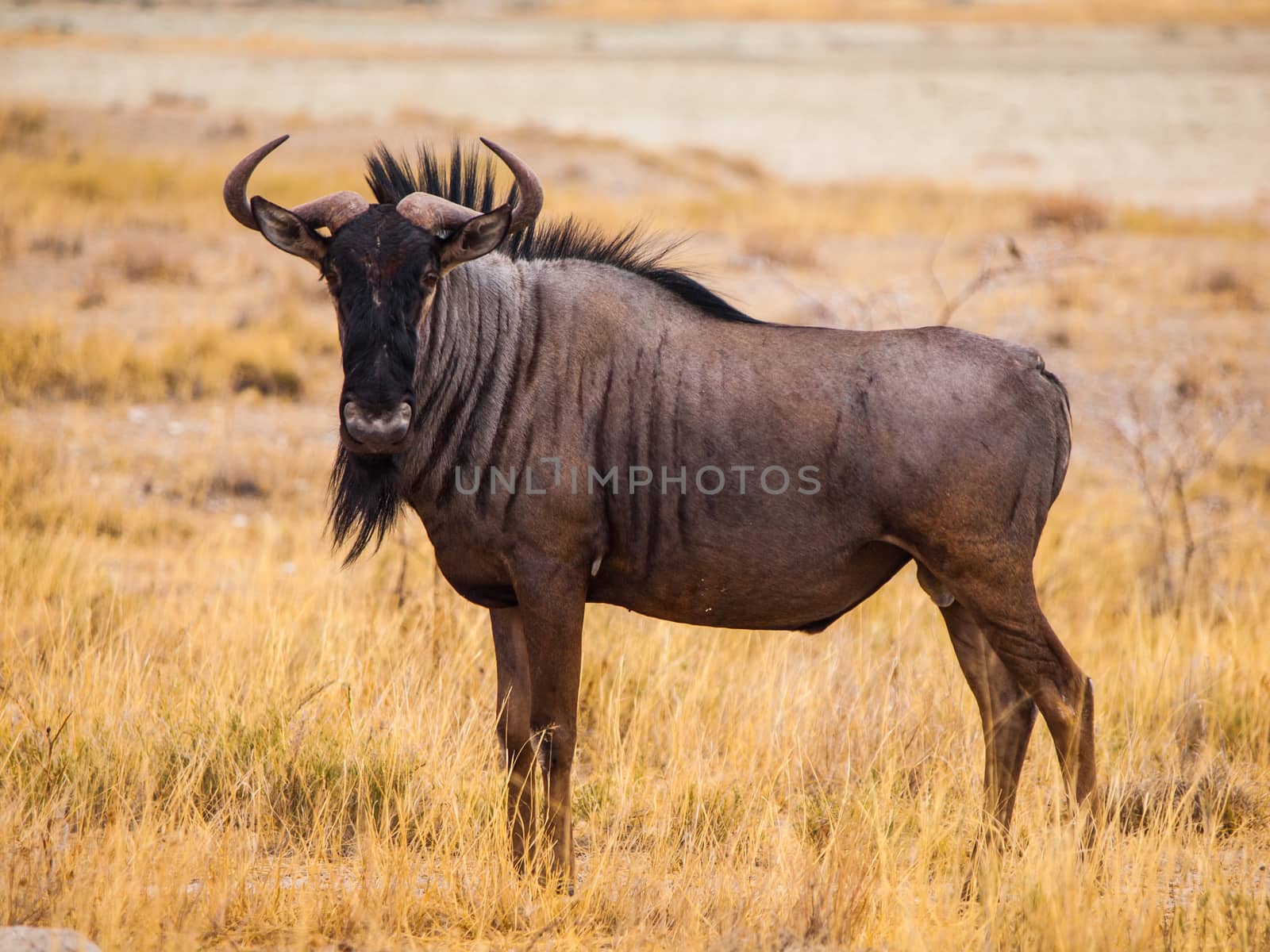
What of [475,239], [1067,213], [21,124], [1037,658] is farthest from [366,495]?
[21,124]

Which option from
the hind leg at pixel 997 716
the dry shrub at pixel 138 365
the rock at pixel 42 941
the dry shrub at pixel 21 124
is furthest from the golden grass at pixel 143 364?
the dry shrub at pixel 21 124

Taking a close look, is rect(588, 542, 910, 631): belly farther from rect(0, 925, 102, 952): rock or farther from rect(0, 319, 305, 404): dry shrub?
rect(0, 319, 305, 404): dry shrub

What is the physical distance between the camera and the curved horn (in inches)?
165

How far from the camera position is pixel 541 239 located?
188 inches

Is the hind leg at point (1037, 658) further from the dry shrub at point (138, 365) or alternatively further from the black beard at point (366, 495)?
the dry shrub at point (138, 365)

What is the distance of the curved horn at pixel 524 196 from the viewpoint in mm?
4199

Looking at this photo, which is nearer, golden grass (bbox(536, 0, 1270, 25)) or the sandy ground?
the sandy ground

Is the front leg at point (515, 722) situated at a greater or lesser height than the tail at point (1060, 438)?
lesser

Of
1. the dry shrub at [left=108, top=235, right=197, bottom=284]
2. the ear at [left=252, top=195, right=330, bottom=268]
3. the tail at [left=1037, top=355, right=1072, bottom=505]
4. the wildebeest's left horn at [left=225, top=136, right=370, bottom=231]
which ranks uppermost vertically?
the dry shrub at [left=108, top=235, right=197, bottom=284]

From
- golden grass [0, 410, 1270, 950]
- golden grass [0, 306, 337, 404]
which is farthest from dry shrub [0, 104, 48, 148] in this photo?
golden grass [0, 410, 1270, 950]

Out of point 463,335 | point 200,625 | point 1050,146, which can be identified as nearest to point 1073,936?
point 463,335

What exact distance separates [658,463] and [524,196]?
1001 millimetres

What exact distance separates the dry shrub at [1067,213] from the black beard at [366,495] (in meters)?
16.7

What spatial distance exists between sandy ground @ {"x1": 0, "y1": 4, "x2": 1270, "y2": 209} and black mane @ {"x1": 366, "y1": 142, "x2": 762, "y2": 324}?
2352 cm
